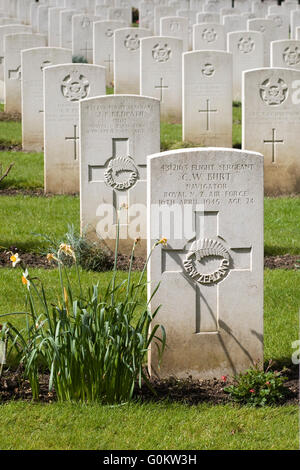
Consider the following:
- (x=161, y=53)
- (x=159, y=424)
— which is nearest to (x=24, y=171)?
(x=161, y=53)

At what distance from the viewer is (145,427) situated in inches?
215

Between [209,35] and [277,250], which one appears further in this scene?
[209,35]

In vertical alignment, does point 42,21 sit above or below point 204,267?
above

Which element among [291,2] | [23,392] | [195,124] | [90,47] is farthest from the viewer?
[291,2]

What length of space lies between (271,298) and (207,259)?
1589 mm

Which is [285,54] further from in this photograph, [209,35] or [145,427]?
[145,427]

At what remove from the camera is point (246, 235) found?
6277mm

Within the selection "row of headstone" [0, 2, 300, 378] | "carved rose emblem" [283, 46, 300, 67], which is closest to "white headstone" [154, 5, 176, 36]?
"row of headstone" [0, 2, 300, 378]

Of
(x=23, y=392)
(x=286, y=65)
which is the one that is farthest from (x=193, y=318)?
(x=286, y=65)

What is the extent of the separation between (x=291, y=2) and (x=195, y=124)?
13.8 m

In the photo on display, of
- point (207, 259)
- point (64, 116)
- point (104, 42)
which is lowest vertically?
point (207, 259)

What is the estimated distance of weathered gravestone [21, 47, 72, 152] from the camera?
13469 millimetres

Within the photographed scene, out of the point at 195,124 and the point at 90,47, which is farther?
the point at 90,47
